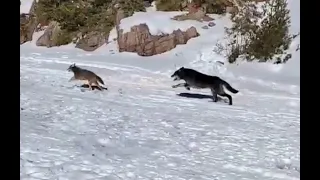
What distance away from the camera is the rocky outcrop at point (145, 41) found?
4.37 ft

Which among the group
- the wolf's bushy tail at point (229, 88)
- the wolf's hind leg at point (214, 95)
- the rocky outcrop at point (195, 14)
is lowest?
the wolf's hind leg at point (214, 95)

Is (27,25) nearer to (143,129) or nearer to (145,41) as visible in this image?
(145,41)

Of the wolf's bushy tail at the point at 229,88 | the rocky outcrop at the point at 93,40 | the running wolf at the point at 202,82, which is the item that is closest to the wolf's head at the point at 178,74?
the running wolf at the point at 202,82

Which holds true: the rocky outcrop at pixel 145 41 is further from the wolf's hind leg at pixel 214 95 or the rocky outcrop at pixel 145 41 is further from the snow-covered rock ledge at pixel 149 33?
the wolf's hind leg at pixel 214 95

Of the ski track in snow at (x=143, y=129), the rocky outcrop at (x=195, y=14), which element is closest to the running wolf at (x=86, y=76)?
the ski track in snow at (x=143, y=129)

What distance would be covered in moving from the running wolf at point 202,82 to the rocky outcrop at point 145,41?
85mm

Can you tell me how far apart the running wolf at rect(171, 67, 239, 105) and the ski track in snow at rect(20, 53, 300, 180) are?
22mm

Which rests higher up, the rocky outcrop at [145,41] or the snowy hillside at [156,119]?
the rocky outcrop at [145,41]

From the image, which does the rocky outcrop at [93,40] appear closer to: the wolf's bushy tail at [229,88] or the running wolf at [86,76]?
the running wolf at [86,76]

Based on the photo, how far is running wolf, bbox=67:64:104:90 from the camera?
4.30ft

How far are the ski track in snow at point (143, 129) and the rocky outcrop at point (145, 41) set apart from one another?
0.06 m

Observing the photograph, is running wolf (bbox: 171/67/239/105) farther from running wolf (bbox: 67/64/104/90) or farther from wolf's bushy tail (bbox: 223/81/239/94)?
running wolf (bbox: 67/64/104/90)
